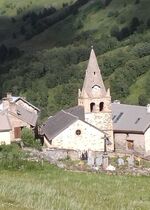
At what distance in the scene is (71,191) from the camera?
3008cm

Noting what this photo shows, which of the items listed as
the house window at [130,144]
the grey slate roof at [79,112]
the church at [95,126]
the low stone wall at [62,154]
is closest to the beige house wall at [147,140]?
the church at [95,126]

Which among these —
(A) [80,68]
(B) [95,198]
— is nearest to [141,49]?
(A) [80,68]

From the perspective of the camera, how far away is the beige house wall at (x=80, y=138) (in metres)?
65.0

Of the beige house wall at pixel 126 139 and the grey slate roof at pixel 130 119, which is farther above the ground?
the grey slate roof at pixel 130 119

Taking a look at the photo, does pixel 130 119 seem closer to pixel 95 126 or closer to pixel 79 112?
pixel 79 112

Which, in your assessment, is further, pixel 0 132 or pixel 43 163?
pixel 0 132

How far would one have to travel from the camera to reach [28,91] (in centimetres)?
15662

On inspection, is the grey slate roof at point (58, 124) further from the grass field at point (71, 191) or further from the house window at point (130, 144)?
the grass field at point (71, 191)

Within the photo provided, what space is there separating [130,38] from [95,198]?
16690 centimetres

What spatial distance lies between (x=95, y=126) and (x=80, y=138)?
2733 mm

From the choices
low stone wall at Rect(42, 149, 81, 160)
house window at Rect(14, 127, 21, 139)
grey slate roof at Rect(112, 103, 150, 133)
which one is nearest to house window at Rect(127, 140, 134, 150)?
grey slate roof at Rect(112, 103, 150, 133)

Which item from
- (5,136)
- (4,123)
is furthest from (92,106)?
(5,136)

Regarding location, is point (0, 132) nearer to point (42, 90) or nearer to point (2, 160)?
point (2, 160)

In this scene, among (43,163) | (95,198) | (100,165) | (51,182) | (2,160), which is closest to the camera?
(95,198)
